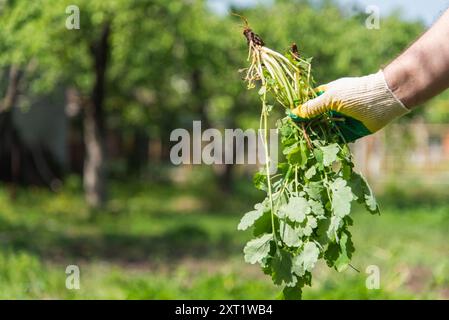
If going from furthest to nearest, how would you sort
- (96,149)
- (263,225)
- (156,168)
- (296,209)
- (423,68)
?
(156,168)
(96,149)
(263,225)
(296,209)
(423,68)

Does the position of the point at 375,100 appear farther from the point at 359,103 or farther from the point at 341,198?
the point at 341,198

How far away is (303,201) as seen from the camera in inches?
111

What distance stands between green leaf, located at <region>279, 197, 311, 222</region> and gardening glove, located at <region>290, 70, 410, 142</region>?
0.34 metres

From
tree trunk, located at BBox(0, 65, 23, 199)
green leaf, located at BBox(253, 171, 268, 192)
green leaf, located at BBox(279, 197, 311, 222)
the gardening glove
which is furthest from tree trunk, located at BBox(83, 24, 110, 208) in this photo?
green leaf, located at BBox(279, 197, 311, 222)

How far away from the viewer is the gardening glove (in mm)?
→ 2852

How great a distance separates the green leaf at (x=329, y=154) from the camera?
2.82m

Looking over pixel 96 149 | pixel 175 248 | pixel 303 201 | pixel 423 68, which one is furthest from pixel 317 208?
pixel 96 149

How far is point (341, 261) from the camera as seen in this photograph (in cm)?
281

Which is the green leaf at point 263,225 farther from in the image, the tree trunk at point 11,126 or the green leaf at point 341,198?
the tree trunk at point 11,126

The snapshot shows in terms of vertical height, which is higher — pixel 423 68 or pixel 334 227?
pixel 423 68

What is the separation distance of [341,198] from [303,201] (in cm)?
14

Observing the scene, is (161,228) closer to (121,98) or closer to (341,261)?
(121,98)

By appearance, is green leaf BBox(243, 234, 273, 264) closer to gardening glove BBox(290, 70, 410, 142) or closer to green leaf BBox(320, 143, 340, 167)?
green leaf BBox(320, 143, 340, 167)
